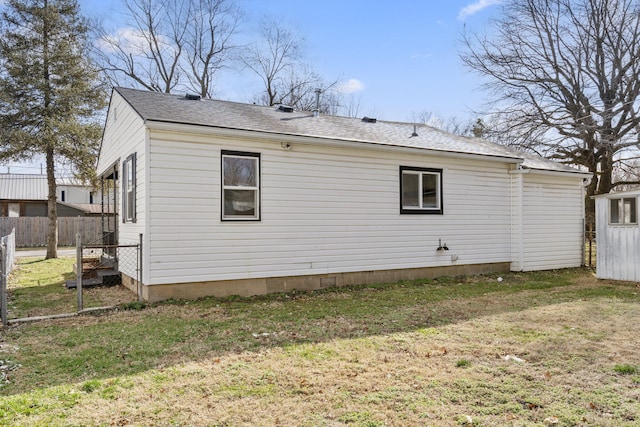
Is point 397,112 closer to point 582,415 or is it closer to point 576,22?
point 576,22

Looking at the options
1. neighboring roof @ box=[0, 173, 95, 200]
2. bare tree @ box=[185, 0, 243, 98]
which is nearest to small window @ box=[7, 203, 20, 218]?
neighboring roof @ box=[0, 173, 95, 200]

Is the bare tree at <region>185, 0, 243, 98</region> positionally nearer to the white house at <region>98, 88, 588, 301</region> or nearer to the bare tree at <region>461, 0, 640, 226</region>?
the bare tree at <region>461, 0, 640, 226</region>

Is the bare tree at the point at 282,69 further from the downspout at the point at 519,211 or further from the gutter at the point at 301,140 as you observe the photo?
the gutter at the point at 301,140

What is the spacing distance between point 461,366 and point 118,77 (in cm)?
2736

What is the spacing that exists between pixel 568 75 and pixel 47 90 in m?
21.9

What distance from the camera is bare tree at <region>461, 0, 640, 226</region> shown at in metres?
17.5

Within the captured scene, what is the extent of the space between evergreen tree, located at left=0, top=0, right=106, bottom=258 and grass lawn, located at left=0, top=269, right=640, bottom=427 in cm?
1270

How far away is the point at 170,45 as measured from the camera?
87.4 ft

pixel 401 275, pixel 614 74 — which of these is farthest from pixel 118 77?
pixel 614 74

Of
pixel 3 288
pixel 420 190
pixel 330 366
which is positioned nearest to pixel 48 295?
pixel 3 288

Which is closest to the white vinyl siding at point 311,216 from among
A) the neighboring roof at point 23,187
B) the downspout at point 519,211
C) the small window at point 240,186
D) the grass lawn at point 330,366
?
the small window at point 240,186

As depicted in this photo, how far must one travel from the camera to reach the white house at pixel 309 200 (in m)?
7.37

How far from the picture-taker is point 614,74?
17953 mm

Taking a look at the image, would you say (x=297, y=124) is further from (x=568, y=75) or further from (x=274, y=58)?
(x=274, y=58)
